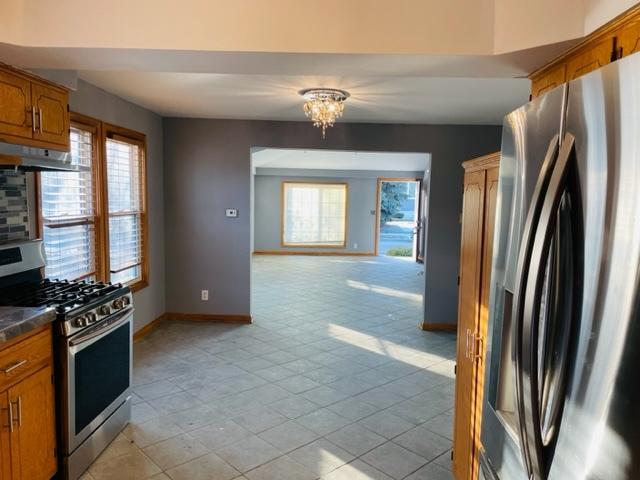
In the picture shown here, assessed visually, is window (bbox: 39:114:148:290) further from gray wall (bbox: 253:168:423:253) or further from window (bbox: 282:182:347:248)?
window (bbox: 282:182:347:248)

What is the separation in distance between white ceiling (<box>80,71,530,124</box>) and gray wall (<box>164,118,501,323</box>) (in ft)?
0.70

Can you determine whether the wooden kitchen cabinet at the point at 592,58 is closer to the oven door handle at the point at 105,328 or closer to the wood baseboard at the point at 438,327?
the oven door handle at the point at 105,328

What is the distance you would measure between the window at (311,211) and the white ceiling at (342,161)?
2.11ft

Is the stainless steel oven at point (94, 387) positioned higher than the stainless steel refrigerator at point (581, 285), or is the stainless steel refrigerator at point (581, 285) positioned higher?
the stainless steel refrigerator at point (581, 285)

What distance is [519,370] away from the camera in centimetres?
105

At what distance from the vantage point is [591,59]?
60.7 inches

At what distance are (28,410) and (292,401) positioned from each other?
1.85 meters

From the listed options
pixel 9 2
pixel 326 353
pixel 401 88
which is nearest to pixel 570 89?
pixel 9 2

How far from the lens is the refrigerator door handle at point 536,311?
947 mm

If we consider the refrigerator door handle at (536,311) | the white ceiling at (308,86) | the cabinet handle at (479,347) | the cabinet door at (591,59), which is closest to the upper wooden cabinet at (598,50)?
the cabinet door at (591,59)

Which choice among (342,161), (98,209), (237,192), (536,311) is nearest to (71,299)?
(98,209)

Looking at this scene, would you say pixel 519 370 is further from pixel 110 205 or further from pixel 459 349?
pixel 110 205

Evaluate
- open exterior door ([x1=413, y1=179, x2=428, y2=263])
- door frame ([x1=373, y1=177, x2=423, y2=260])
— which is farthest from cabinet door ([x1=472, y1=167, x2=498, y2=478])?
door frame ([x1=373, y1=177, x2=423, y2=260])

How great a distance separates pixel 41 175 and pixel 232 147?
8.10 feet
